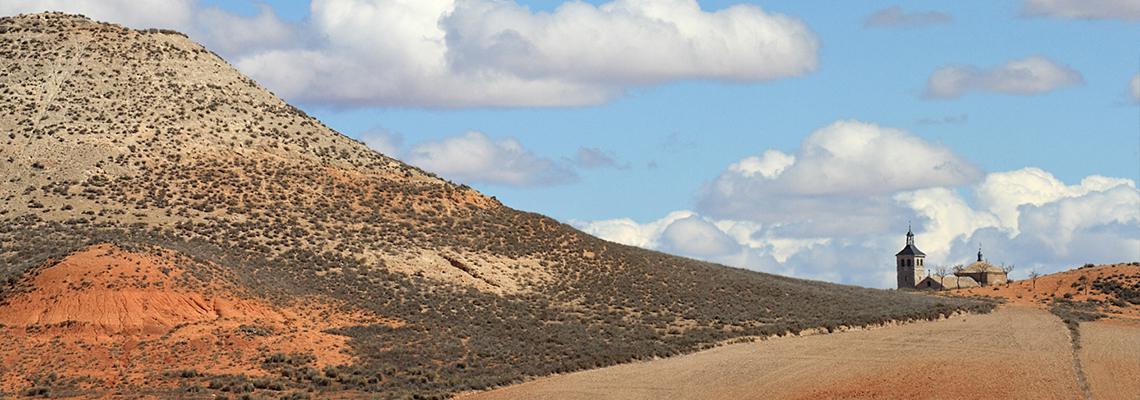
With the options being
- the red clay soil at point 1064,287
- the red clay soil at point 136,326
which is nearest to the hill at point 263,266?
the red clay soil at point 136,326

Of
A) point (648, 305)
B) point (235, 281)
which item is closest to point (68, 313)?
point (235, 281)

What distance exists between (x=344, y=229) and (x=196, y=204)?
26.1 ft

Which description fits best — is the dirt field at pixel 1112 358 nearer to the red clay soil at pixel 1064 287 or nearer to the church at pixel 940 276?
the red clay soil at pixel 1064 287

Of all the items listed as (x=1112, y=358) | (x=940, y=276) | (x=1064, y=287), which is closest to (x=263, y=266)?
(x=1112, y=358)

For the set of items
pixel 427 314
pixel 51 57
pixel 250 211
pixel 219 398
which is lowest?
pixel 219 398

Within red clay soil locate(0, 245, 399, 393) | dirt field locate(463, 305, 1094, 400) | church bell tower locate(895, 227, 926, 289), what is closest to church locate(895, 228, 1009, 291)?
church bell tower locate(895, 227, 926, 289)

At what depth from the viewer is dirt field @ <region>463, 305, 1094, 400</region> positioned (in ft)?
201

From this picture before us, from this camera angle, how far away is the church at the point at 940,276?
15100 cm

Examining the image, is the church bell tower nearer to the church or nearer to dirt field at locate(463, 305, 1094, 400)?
the church

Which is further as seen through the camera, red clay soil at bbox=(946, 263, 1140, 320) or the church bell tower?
the church bell tower

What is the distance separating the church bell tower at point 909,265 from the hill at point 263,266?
6225cm

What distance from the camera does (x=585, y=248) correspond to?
315 ft

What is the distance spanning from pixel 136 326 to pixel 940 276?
337ft

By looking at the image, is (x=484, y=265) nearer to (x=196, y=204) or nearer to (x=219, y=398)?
(x=196, y=204)
